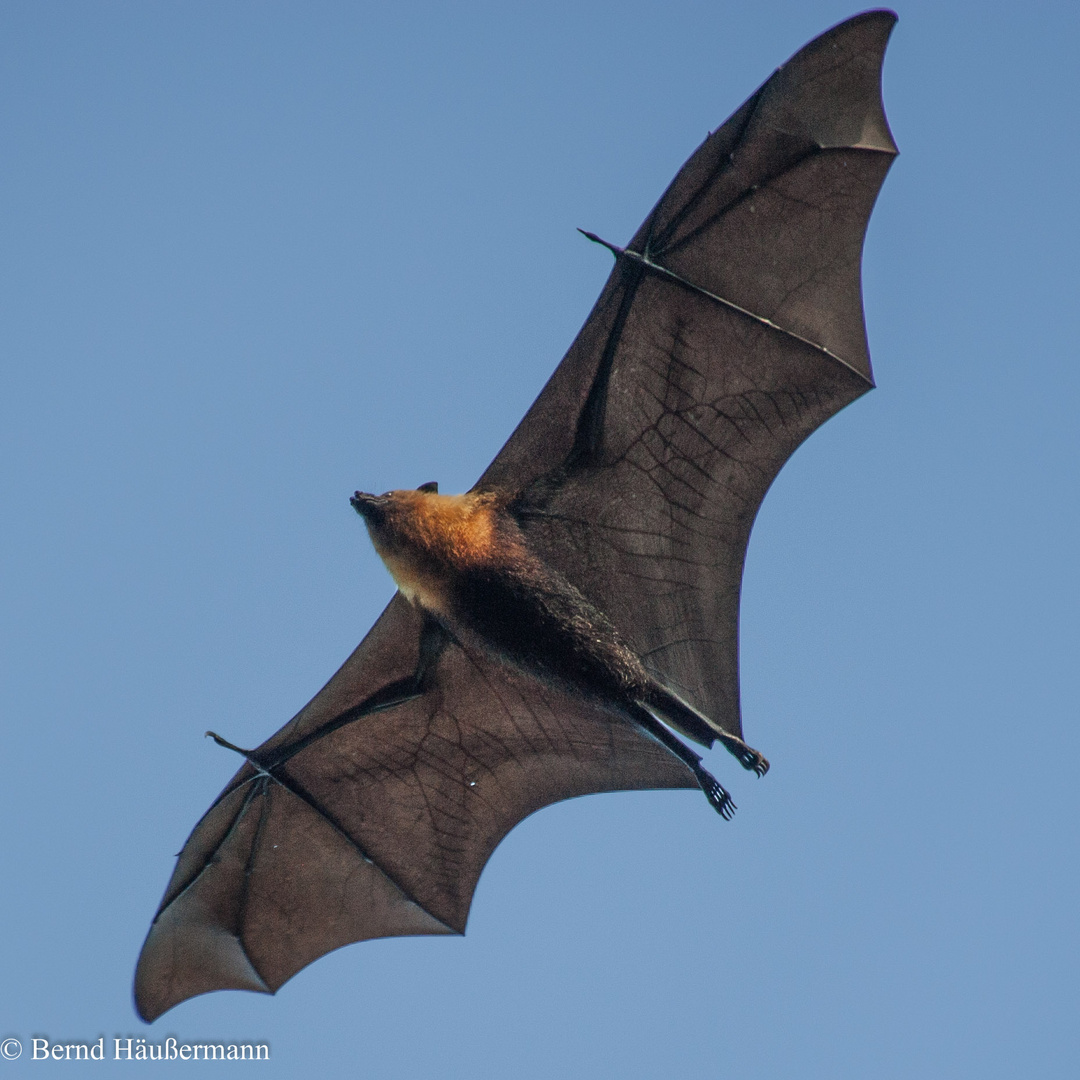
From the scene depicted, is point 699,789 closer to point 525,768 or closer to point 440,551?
point 525,768

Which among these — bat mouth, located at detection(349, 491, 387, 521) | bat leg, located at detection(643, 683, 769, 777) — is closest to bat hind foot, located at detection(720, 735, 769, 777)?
bat leg, located at detection(643, 683, 769, 777)

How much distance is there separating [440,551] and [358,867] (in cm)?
260

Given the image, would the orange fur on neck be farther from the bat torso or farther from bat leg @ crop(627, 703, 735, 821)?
bat leg @ crop(627, 703, 735, 821)

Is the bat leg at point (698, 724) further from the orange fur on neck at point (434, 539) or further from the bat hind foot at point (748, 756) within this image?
the orange fur on neck at point (434, 539)

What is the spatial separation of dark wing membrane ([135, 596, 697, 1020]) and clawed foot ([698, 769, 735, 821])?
270 mm

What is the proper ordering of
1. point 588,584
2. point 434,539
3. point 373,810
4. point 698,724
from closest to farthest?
point 434,539
point 698,724
point 588,584
point 373,810

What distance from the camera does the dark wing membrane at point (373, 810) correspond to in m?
8.02

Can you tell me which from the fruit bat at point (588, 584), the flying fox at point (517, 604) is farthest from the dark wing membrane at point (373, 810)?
the flying fox at point (517, 604)

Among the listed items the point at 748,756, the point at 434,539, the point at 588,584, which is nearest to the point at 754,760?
the point at 748,756

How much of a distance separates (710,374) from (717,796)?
267 cm

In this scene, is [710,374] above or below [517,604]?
above

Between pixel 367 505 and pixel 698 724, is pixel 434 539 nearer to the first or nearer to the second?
pixel 367 505

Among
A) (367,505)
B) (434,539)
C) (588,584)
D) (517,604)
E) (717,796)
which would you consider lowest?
(717,796)

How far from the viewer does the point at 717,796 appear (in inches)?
297
